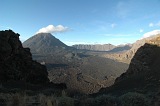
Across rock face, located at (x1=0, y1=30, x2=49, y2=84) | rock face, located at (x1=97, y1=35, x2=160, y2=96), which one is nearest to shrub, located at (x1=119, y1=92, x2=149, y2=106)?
rock face, located at (x1=97, y1=35, x2=160, y2=96)

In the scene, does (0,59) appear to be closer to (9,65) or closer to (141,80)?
(9,65)

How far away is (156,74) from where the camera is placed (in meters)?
44.6

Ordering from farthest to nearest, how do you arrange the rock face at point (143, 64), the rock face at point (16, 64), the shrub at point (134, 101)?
the rock face at point (16, 64), the rock face at point (143, 64), the shrub at point (134, 101)

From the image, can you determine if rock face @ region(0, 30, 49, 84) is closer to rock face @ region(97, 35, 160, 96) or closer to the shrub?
rock face @ region(97, 35, 160, 96)

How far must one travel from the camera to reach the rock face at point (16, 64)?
2035 inches

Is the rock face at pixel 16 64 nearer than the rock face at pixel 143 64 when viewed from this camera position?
No

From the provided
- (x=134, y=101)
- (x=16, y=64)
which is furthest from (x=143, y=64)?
(x=134, y=101)

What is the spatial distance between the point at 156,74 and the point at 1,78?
26.5 m

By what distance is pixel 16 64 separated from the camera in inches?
2192

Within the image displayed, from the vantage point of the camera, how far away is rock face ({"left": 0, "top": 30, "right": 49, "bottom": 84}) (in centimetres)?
5169

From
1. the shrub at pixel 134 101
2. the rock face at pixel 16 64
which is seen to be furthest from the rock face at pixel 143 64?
the shrub at pixel 134 101

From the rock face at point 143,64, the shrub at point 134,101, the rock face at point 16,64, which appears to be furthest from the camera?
the rock face at point 16,64

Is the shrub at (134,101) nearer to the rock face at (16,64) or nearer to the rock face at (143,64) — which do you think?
the rock face at (143,64)

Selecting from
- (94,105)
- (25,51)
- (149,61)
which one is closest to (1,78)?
(25,51)
